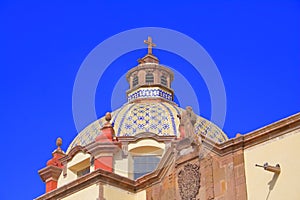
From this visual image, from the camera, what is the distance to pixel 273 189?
22.2m

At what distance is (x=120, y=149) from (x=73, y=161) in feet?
8.34

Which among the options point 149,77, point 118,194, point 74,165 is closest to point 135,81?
point 149,77

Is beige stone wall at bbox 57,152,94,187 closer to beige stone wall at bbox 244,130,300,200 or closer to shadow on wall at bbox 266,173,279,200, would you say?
beige stone wall at bbox 244,130,300,200

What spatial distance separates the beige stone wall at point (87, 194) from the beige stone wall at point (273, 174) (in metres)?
6.02

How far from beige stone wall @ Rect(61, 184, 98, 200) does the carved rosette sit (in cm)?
315

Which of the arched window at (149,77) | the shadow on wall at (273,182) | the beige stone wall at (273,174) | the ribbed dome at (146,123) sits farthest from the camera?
the arched window at (149,77)

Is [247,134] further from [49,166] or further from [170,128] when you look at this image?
[49,166]

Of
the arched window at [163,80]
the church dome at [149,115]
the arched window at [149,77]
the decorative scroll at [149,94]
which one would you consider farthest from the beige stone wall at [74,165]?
the arched window at [163,80]

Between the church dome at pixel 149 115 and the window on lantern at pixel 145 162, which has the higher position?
the church dome at pixel 149 115

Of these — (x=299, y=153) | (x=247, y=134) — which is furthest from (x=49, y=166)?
(x=299, y=153)

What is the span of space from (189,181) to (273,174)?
151 inches

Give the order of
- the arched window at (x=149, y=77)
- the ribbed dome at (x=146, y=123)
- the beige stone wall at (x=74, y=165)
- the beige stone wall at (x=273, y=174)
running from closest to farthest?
1. the beige stone wall at (x=273, y=174)
2. the beige stone wall at (x=74, y=165)
3. the ribbed dome at (x=146, y=123)
4. the arched window at (x=149, y=77)

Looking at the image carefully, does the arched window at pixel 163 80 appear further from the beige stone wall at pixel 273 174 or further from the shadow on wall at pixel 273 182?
the shadow on wall at pixel 273 182

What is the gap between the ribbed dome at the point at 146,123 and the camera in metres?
33.3
